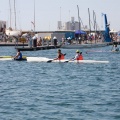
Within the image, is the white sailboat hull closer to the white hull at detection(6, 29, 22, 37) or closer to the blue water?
the white hull at detection(6, 29, 22, 37)

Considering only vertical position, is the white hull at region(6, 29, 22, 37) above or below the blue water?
above

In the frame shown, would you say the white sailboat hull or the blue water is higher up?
the white sailboat hull

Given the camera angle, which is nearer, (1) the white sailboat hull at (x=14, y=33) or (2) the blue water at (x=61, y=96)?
(2) the blue water at (x=61, y=96)

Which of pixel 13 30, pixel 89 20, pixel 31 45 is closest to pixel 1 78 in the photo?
pixel 31 45

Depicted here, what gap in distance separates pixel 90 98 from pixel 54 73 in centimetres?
1394

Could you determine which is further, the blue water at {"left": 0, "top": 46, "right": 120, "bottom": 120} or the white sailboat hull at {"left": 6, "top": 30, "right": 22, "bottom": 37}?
the white sailboat hull at {"left": 6, "top": 30, "right": 22, "bottom": 37}

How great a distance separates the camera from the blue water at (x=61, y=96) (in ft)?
66.3

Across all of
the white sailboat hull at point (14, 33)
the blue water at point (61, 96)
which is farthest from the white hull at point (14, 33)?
the blue water at point (61, 96)

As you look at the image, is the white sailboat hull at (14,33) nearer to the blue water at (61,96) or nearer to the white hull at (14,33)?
the white hull at (14,33)

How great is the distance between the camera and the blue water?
2022 centimetres

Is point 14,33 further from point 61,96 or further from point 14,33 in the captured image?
point 61,96

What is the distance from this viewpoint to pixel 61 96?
80.6ft

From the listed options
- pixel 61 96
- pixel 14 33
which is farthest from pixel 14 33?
pixel 61 96

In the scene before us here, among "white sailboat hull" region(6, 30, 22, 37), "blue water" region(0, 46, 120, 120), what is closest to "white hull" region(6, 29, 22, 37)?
"white sailboat hull" region(6, 30, 22, 37)
